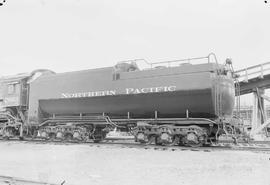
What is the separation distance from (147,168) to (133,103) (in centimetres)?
712

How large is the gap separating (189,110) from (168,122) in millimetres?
1119

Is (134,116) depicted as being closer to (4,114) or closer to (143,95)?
(143,95)

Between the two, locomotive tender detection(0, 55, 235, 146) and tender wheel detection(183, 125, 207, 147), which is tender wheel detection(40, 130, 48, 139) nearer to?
locomotive tender detection(0, 55, 235, 146)

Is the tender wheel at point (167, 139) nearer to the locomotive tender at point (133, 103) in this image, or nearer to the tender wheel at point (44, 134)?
the locomotive tender at point (133, 103)

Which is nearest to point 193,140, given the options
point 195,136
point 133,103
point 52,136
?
point 195,136

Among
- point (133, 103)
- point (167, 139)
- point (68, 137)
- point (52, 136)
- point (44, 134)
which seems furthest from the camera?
point (44, 134)

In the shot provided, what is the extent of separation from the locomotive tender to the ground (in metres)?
2.51

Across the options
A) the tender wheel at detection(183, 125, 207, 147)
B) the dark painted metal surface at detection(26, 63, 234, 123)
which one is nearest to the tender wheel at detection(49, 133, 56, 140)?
the dark painted metal surface at detection(26, 63, 234, 123)

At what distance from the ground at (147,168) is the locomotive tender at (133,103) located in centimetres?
251

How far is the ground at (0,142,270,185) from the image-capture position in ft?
24.5

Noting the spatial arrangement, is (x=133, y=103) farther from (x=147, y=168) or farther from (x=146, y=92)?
(x=147, y=168)

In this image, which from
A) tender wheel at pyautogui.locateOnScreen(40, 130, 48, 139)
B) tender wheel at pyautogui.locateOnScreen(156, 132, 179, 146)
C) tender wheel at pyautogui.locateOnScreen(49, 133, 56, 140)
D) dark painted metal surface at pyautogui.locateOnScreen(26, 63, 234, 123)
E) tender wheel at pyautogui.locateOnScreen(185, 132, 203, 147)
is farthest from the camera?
tender wheel at pyautogui.locateOnScreen(40, 130, 48, 139)

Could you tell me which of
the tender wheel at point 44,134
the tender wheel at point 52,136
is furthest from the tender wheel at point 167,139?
the tender wheel at point 44,134

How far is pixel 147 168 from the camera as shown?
9.06 meters
